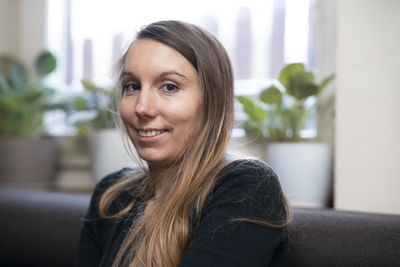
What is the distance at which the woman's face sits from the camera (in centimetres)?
82

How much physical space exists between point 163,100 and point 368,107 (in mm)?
497

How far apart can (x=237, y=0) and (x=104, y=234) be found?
101cm

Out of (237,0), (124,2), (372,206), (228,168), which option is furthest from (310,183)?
(124,2)

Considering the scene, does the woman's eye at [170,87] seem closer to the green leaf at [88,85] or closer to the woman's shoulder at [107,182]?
the woman's shoulder at [107,182]

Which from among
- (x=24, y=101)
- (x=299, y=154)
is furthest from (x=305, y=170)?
(x=24, y=101)

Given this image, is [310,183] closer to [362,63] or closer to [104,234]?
[362,63]

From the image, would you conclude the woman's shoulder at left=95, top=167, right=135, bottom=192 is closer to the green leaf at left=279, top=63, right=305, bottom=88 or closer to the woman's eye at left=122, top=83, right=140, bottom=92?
the woman's eye at left=122, top=83, right=140, bottom=92

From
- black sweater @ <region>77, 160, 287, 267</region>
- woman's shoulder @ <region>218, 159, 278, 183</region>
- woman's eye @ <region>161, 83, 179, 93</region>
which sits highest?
woman's eye @ <region>161, 83, 179, 93</region>

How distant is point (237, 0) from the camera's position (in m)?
1.64

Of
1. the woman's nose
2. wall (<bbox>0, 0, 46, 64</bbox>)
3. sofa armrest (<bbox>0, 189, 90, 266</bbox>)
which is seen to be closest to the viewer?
the woman's nose

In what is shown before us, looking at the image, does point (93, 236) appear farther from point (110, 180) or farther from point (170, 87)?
point (170, 87)

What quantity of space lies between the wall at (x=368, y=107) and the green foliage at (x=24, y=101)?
983 millimetres

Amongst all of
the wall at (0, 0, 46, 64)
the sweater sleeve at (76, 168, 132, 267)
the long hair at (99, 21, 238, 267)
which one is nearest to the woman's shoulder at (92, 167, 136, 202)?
the sweater sleeve at (76, 168, 132, 267)

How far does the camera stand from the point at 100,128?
155 centimetres
